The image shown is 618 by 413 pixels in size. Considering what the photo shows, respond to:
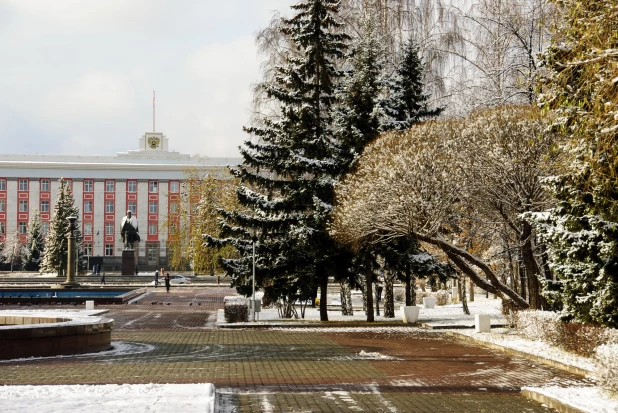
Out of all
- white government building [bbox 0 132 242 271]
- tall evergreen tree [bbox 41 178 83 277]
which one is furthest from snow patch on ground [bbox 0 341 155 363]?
white government building [bbox 0 132 242 271]

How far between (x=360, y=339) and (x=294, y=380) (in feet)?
32.2

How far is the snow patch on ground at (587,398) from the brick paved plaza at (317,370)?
0.38 m

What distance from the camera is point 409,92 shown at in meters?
33.1

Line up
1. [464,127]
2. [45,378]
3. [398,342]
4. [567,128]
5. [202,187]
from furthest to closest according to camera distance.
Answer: [202,187], [464,127], [398,342], [45,378], [567,128]

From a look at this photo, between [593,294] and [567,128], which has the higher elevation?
[567,128]

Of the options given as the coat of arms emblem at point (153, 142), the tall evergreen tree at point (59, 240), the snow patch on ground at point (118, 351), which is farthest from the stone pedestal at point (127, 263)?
the snow patch on ground at point (118, 351)

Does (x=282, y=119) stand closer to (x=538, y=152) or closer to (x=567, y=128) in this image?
(x=538, y=152)

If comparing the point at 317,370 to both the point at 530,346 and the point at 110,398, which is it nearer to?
the point at 110,398

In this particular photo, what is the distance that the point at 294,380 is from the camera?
49.2 ft

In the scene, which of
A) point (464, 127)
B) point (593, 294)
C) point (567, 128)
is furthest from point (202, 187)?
point (567, 128)

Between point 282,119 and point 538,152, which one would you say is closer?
point 538,152

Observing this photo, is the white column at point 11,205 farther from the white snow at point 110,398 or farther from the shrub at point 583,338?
the white snow at point 110,398

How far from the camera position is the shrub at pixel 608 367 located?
11914mm

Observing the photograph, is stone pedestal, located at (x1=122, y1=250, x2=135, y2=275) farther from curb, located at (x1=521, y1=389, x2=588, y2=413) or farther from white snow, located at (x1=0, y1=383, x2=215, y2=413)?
curb, located at (x1=521, y1=389, x2=588, y2=413)
